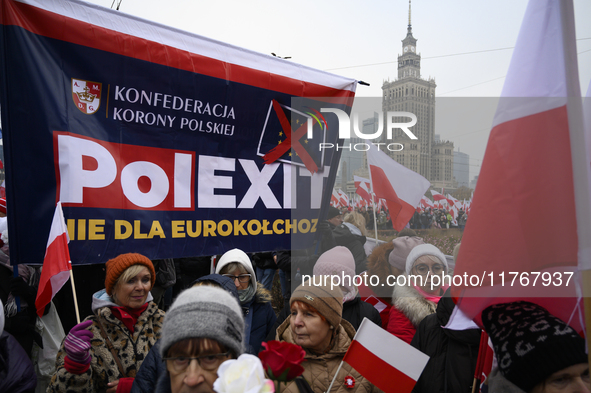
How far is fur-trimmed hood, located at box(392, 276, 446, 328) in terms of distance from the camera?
2814 millimetres

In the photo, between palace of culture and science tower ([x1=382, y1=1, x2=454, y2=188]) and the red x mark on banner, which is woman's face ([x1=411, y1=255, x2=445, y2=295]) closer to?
the red x mark on banner

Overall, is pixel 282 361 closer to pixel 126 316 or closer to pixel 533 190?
pixel 533 190

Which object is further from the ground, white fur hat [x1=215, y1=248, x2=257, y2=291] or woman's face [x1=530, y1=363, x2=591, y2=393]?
white fur hat [x1=215, y1=248, x2=257, y2=291]

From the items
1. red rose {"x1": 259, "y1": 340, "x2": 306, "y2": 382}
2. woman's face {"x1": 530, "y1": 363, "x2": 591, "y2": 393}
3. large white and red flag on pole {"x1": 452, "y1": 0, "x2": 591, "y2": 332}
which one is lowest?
woman's face {"x1": 530, "y1": 363, "x2": 591, "y2": 393}

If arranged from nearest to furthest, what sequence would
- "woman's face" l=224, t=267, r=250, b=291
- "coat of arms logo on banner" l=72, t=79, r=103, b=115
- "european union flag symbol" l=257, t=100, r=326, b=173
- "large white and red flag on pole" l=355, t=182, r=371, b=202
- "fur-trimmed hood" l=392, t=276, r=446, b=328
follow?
"fur-trimmed hood" l=392, t=276, r=446, b=328 < "coat of arms logo on banner" l=72, t=79, r=103, b=115 < "woman's face" l=224, t=267, r=250, b=291 < "european union flag symbol" l=257, t=100, r=326, b=173 < "large white and red flag on pole" l=355, t=182, r=371, b=202

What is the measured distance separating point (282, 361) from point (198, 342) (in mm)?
532

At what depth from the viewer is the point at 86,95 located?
3.21m

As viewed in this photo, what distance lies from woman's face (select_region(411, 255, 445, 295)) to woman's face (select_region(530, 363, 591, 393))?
62.2 inches

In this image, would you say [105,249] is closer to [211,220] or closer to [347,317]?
[211,220]

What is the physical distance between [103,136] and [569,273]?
338 centimetres

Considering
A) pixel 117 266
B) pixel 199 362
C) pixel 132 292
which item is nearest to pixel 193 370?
pixel 199 362

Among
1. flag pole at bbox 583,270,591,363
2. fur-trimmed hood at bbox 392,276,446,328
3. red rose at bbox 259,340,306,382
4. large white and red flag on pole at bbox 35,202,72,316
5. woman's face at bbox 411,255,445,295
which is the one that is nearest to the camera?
red rose at bbox 259,340,306,382

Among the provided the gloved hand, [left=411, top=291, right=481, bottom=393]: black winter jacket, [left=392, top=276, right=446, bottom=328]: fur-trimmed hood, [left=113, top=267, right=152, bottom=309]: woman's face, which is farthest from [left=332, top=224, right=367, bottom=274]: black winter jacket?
the gloved hand

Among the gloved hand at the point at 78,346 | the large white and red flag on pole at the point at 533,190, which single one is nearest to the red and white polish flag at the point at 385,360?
the large white and red flag on pole at the point at 533,190
